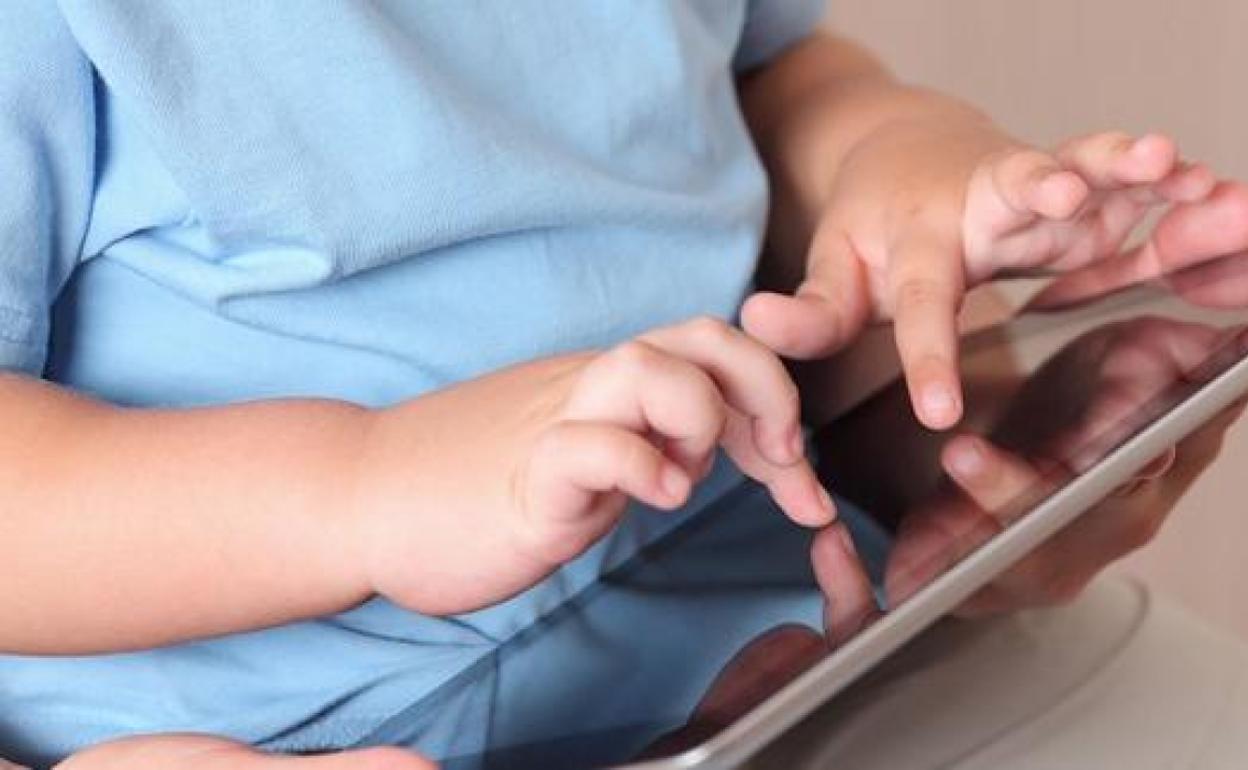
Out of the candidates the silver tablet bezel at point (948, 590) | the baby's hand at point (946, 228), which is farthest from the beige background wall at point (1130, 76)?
the silver tablet bezel at point (948, 590)

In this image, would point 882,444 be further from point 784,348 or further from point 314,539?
point 314,539

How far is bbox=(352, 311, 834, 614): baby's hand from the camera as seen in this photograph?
35 centimetres

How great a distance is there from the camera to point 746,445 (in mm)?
393

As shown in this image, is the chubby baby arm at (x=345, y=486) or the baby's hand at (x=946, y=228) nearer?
the chubby baby arm at (x=345, y=486)

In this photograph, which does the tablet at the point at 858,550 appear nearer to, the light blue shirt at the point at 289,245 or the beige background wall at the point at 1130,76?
the light blue shirt at the point at 289,245

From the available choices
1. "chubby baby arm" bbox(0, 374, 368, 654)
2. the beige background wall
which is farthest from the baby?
the beige background wall

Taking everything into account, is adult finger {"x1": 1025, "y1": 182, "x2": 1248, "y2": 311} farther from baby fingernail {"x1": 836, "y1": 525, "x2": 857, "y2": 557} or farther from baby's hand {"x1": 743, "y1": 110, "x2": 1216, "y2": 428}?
baby fingernail {"x1": 836, "y1": 525, "x2": 857, "y2": 557}

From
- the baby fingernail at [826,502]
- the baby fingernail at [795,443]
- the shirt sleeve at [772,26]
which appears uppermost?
the baby fingernail at [795,443]

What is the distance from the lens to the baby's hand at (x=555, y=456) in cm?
35

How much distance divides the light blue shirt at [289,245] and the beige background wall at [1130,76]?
582 millimetres

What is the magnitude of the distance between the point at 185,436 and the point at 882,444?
0.15m

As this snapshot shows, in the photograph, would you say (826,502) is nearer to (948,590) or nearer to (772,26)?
(948,590)

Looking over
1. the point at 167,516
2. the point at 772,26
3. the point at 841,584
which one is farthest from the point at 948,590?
the point at 772,26

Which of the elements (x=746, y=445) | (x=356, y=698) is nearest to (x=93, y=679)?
(x=356, y=698)
